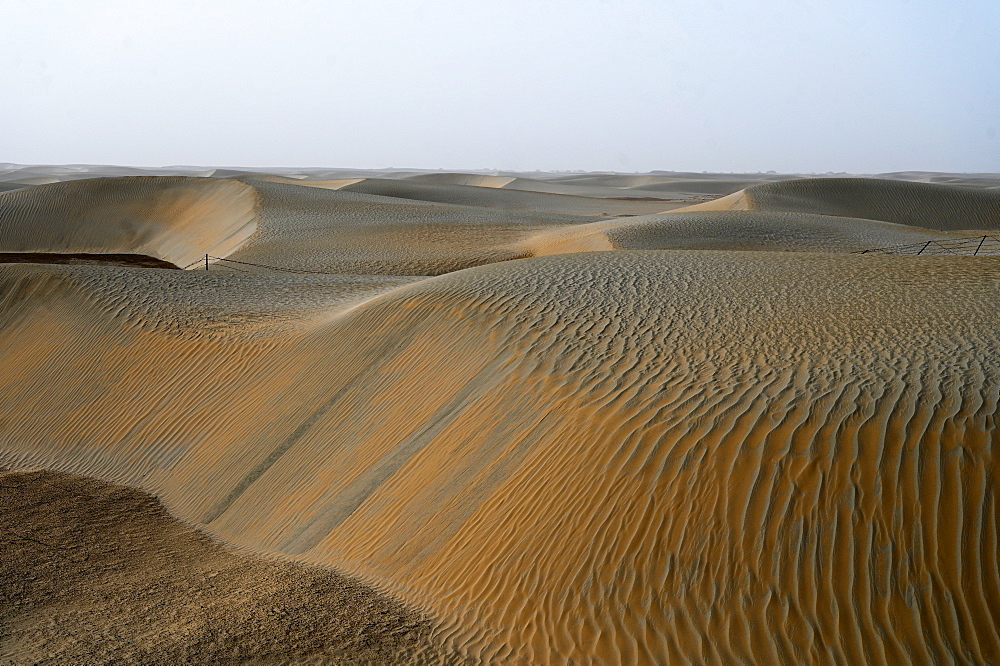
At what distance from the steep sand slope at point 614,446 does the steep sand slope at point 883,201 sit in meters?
22.3

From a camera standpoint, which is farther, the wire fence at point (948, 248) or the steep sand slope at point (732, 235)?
the steep sand slope at point (732, 235)

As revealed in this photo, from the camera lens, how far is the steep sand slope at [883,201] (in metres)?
34.0

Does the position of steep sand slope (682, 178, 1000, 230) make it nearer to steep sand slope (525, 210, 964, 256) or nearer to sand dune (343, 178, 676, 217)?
steep sand slope (525, 210, 964, 256)

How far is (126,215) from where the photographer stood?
117 feet

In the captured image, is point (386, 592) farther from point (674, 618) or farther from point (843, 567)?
point (843, 567)

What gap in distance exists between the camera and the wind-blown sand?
5664mm

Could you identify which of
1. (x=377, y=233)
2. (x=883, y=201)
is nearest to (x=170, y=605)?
(x=377, y=233)

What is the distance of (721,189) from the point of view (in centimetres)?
8262

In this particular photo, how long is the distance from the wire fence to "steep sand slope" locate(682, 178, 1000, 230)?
31.3 ft

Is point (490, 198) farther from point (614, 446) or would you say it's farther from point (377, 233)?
point (614, 446)

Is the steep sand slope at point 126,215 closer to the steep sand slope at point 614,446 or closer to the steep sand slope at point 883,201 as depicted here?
the steep sand slope at point 883,201

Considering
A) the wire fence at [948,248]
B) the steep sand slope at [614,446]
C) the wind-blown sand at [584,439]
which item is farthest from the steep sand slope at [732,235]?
the steep sand slope at [614,446]

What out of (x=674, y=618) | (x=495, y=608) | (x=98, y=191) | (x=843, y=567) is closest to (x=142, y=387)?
(x=495, y=608)

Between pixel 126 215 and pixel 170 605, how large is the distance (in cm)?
3243
